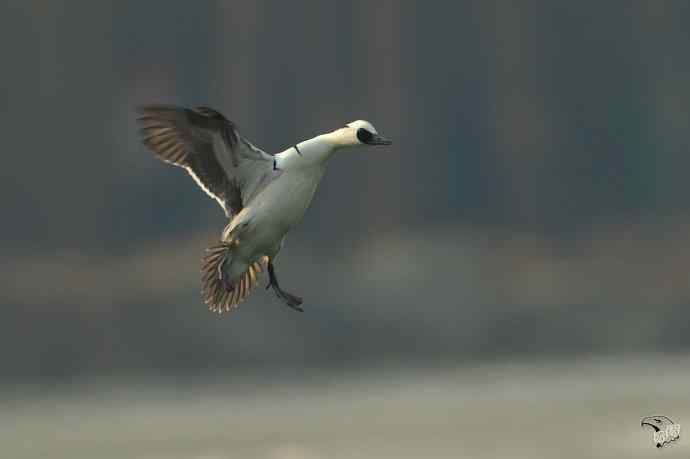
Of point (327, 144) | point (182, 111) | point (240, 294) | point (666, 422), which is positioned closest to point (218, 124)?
point (182, 111)

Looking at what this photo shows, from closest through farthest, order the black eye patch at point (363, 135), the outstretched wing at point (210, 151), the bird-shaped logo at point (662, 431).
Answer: the black eye patch at point (363, 135), the outstretched wing at point (210, 151), the bird-shaped logo at point (662, 431)

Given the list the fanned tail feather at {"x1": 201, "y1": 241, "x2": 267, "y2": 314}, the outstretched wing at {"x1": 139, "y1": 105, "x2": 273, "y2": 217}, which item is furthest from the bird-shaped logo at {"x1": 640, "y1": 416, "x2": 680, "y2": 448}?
the outstretched wing at {"x1": 139, "y1": 105, "x2": 273, "y2": 217}

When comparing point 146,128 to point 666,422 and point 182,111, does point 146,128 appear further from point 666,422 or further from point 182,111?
point 666,422

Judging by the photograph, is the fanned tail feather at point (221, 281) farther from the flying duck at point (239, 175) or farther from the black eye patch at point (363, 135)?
the black eye patch at point (363, 135)

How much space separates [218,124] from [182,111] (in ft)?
0.67

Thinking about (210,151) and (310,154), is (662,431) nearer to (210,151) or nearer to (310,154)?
(310,154)

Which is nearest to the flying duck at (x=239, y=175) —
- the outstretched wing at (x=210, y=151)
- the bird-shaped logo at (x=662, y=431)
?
the outstretched wing at (x=210, y=151)

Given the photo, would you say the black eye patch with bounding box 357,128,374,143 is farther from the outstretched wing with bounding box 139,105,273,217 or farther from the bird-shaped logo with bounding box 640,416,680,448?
the bird-shaped logo with bounding box 640,416,680,448

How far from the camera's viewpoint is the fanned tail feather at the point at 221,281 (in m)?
6.60

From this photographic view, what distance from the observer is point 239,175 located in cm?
669

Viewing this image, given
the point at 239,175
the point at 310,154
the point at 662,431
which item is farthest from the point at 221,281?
the point at 662,431

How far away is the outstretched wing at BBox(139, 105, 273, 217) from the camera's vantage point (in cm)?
651

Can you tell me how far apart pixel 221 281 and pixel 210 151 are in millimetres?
732

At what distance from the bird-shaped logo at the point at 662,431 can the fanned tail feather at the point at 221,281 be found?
2.79 metres
